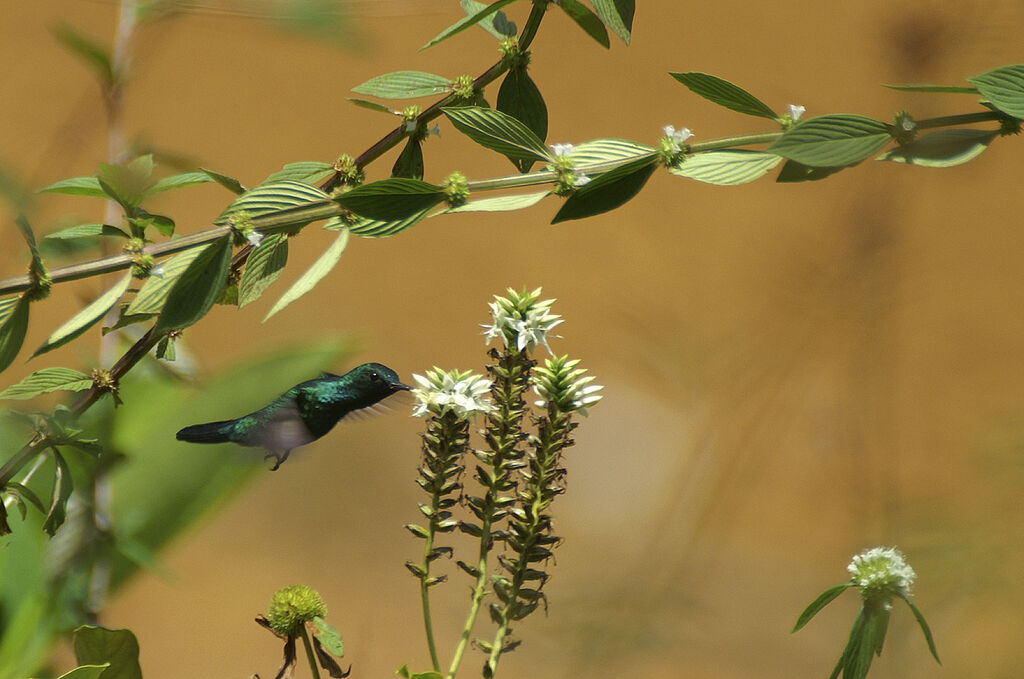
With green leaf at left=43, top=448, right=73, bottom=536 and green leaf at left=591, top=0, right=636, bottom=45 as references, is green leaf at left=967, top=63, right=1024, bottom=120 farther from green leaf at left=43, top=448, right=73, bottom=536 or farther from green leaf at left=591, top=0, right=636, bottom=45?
green leaf at left=43, top=448, right=73, bottom=536

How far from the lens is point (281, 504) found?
1061 millimetres

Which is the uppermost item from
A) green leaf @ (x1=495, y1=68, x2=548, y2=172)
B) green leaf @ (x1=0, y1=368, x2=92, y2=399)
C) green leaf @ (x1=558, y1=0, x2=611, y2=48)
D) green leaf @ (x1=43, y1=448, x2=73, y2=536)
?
green leaf @ (x1=558, y1=0, x2=611, y2=48)

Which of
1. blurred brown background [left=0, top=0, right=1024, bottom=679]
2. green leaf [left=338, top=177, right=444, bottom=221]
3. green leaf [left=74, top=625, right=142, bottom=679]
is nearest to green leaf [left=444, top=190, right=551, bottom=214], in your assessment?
green leaf [left=338, top=177, right=444, bottom=221]

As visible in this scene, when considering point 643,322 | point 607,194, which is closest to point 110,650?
point 607,194

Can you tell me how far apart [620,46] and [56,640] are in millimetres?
886

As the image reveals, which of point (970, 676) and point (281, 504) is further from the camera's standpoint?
point (281, 504)

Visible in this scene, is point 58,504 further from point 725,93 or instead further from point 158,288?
point 725,93

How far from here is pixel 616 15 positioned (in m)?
0.18

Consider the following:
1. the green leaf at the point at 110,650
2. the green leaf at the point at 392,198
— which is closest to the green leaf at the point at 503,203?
the green leaf at the point at 392,198

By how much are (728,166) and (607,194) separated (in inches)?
1.0

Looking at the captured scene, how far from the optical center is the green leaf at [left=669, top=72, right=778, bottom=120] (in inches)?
7.0

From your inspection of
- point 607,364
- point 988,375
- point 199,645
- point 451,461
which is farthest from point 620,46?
point 451,461

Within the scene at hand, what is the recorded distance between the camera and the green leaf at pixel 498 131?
17 cm

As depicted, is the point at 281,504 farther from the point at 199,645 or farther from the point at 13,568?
the point at 13,568
